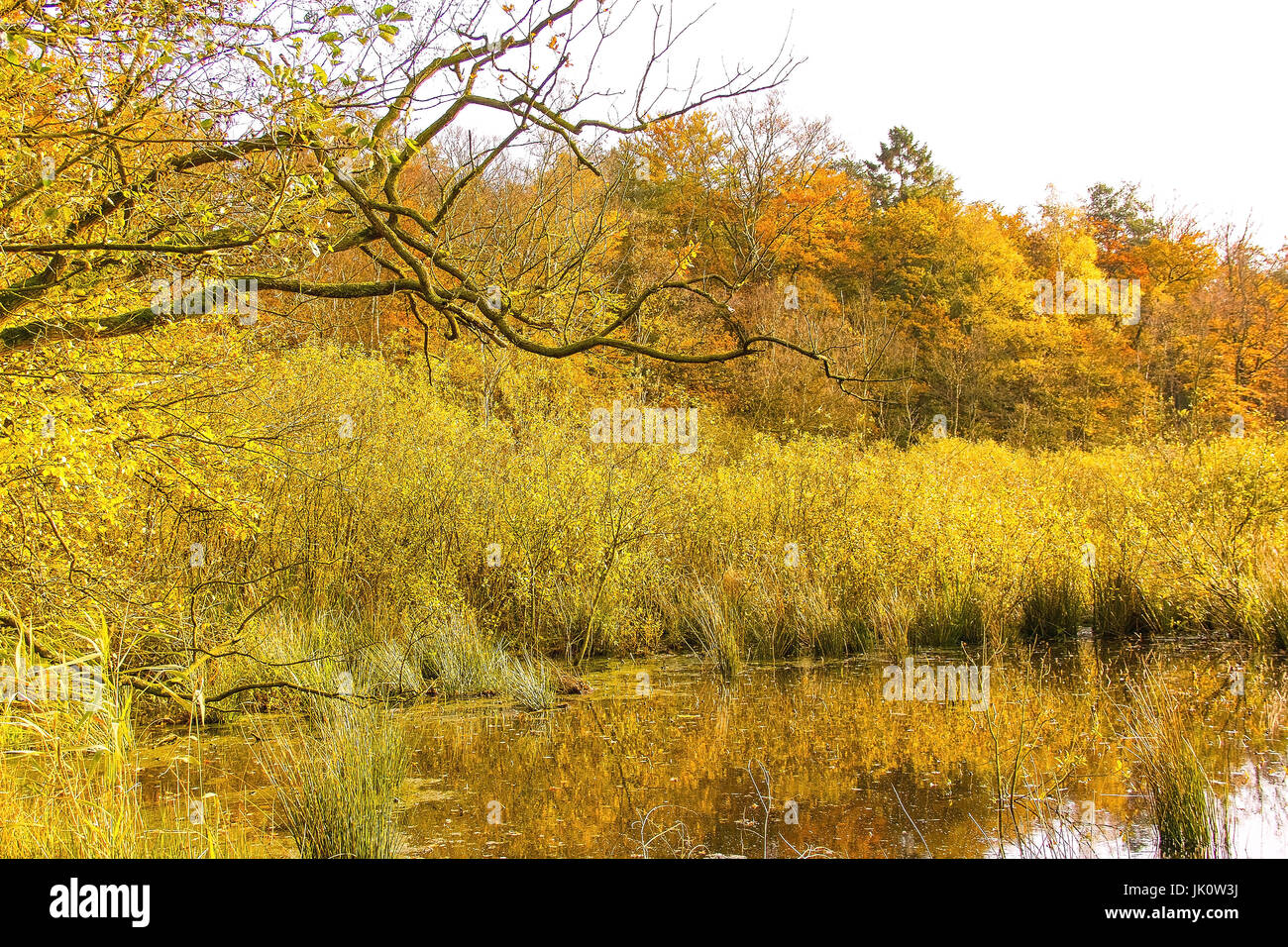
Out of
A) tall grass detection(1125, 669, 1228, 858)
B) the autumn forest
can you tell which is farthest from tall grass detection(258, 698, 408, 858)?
tall grass detection(1125, 669, 1228, 858)

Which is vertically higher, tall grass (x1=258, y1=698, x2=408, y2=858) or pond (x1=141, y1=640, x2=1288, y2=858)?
tall grass (x1=258, y1=698, x2=408, y2=858)

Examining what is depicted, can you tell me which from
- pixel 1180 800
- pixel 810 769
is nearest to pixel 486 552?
pixel 810 769

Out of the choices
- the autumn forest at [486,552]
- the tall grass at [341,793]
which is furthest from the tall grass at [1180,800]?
the tall grass at [341,793]

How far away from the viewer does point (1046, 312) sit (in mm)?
27953

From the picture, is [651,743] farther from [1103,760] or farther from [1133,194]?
[1133,194]

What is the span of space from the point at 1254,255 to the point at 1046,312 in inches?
294

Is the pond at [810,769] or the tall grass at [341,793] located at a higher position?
the tall grass at [341,793]

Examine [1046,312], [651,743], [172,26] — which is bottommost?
[651,743]

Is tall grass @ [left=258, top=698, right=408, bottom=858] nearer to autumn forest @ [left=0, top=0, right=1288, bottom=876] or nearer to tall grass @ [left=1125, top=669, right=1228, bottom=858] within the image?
autumn forest @ [left=0, top=0, right=1288, bottom=876]

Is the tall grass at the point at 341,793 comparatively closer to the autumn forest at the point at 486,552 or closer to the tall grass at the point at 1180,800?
the autumn forest at the point at 486,552

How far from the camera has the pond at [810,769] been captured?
489 centimetres

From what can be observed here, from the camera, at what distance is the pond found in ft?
16.1

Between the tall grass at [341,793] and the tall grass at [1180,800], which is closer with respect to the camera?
the tall grass at [1180,800]
